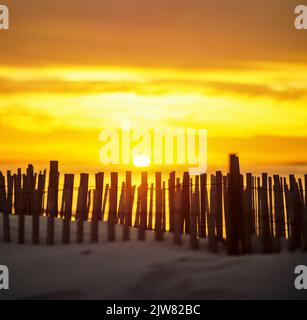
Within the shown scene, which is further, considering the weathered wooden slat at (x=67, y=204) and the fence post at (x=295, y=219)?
the weathered wooden slat at (x=67, y=204)

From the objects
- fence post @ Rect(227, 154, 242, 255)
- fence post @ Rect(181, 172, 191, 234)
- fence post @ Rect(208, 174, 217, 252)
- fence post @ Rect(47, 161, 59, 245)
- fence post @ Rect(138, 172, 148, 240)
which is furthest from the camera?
fence post @ Rect(47, 161, 59, 245)

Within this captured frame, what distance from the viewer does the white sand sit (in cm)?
793

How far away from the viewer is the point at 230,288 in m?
7.88

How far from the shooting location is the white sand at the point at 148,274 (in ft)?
26.0

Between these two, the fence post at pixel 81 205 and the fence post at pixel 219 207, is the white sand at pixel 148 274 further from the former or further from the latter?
the fence post at pixel 81 205

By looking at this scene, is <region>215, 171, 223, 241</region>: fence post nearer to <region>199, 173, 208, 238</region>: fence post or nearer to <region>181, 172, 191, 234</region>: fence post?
<region>199, 173, 208, 238</region>: fence post

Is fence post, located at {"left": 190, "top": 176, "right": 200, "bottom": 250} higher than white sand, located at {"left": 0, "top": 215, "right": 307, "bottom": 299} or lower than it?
higher

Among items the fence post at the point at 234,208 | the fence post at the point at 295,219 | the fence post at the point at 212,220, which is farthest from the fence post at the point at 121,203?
the fence post at the point at 295,219

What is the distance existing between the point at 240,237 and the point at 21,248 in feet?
11.8

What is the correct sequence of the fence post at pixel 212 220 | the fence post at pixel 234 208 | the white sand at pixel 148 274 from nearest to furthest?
the white sand at pixel 148 274 → the fence post at pixel 234 208 → the fence post at pixel 212 220

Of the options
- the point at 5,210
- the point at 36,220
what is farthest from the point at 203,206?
the point at 5,210

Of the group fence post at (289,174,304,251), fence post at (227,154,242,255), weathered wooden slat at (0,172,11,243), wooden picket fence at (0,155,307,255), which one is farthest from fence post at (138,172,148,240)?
weathered wooden slat at (0,172,11,243)
